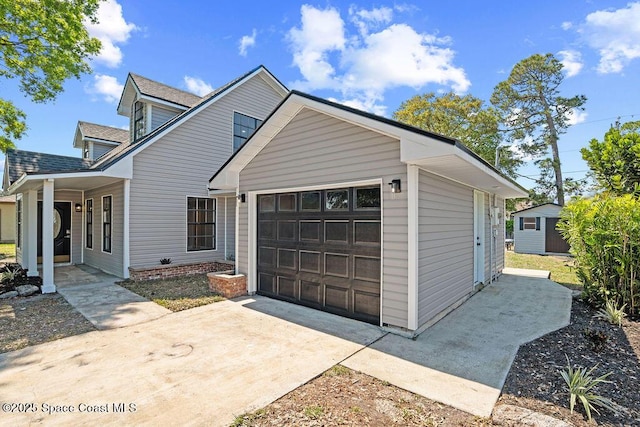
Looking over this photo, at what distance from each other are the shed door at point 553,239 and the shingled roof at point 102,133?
22.5m

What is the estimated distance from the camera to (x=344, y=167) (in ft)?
17.5

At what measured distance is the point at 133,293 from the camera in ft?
24.0

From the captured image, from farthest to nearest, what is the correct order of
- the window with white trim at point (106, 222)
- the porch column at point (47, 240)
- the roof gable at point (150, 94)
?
the roof gable at point (150, 94) → the window with white trim at point (106, 222) → the porch column at point (47, 240)

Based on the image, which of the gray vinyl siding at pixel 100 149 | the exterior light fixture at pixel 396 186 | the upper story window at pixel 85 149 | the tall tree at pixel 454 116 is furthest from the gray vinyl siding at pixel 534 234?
the upper story window at pixel 85 149

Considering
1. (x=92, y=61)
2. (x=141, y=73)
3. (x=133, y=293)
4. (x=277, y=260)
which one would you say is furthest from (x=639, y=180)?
(x=92, y=61)

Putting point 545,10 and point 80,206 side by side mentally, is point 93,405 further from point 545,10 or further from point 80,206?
point 545,10

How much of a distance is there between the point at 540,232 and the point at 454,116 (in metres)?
10.3

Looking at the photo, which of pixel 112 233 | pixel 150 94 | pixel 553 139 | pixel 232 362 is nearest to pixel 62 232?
pixel 112 233

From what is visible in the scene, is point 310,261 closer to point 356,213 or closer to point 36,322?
point 356,213

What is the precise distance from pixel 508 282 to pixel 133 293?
1008cm

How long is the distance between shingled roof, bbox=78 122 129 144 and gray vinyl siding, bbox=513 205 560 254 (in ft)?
71.0

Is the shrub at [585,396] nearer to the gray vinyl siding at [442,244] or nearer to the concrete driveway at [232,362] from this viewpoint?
the concrete driveway at [232,362]

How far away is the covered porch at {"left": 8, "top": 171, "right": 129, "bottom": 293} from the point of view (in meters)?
7.35

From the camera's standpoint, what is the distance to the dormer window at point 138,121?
11.3m
